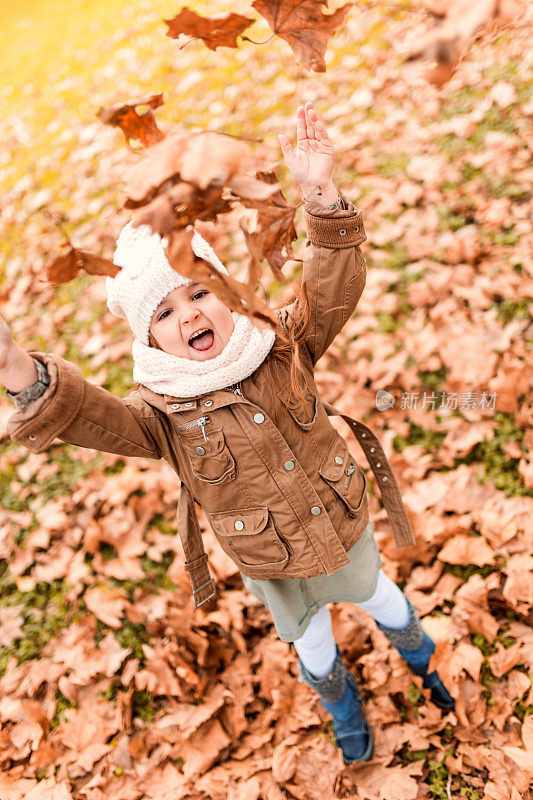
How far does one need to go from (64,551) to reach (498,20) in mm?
2871

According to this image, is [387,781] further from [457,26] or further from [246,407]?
[457,26]

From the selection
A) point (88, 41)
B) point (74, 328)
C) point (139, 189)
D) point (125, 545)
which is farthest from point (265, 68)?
point (139, 189)

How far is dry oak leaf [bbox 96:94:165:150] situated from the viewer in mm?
1084

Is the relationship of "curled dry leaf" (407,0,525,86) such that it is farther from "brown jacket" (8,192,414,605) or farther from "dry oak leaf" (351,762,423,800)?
"dry oak leaf" (351,762,423,800)

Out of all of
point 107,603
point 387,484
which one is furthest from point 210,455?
point 107,603

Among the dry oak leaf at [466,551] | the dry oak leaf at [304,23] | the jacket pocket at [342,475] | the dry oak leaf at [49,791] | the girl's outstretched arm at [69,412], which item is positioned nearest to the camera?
the dry oak leaf at [304,23]

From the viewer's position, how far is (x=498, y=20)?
77 centimetres

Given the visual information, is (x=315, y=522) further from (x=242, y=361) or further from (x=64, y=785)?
(x=64, y=785)

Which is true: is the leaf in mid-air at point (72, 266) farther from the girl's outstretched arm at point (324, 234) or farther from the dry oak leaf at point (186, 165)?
the girl's outstretched arm at point (324, 234)

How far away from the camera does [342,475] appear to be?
5.62 ft

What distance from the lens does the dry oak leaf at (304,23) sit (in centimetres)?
117

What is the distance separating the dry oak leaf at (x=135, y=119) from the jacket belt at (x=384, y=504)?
101 cm

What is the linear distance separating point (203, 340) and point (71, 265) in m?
0.44

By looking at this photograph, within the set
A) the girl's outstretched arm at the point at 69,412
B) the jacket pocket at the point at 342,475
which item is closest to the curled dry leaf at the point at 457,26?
the girl's outstretched arm at the point at 69,412
